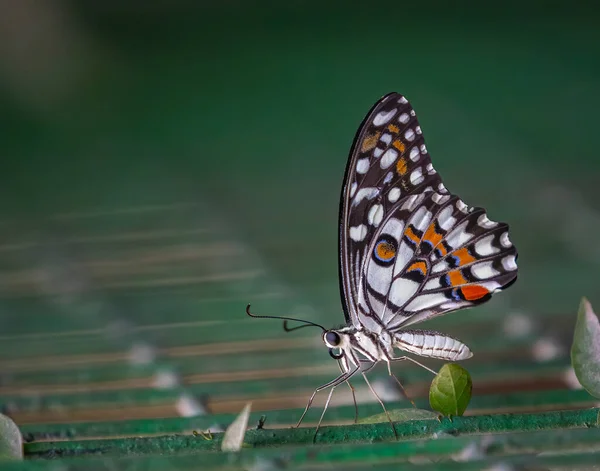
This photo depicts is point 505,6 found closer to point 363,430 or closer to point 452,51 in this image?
point 452,51

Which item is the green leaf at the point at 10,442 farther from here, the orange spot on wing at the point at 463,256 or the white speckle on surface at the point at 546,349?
the white speckle on surface at the point at 546,349

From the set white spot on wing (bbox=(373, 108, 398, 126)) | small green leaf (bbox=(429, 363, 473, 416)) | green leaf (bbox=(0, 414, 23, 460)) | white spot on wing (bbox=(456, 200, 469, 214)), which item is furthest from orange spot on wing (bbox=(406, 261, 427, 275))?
green leaf (bbox=(0, 414, 23, 460))

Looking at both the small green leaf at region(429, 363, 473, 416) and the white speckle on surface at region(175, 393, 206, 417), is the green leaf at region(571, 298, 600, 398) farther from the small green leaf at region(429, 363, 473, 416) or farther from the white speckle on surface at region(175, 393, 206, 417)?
the white speckle on surface at region(175, 393, 206, 417)

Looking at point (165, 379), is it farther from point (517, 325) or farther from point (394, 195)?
point (517, 325)

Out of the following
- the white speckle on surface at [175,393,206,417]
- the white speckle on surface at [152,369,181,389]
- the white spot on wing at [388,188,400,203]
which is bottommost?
the white speckle on surface at [175,393,206,417]

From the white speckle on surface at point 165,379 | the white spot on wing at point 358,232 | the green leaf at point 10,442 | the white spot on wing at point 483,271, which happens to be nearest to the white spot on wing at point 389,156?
the white spot on wing at point 358,232

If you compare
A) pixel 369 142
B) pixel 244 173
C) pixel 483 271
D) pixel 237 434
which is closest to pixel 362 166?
pixel 369 142

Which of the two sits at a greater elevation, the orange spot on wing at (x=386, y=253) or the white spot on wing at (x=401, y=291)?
the orange spot on wing at (x=386, y=253)
